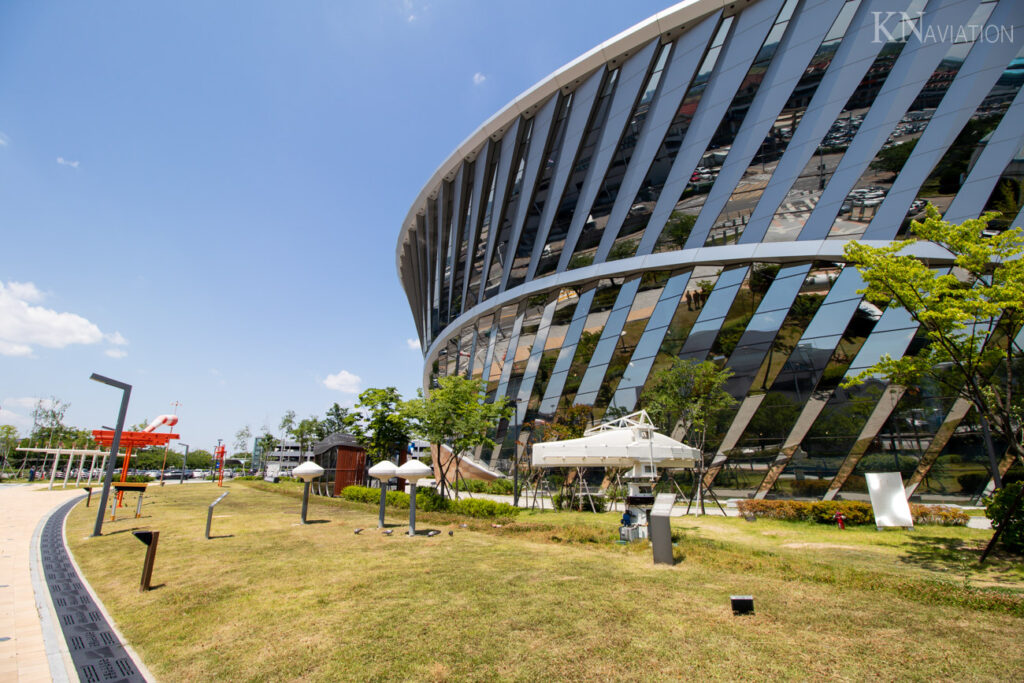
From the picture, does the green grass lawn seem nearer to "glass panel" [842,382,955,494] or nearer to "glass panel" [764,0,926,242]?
"glass panel" [842,382,955,494]

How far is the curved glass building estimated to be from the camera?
18.5m

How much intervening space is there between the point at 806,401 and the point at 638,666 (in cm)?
2027

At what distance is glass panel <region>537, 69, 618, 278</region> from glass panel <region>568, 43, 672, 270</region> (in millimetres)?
722

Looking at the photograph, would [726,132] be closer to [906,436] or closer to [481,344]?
[906,436]

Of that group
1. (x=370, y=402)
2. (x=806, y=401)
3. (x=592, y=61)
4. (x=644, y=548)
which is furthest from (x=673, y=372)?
(x=592, y=61)

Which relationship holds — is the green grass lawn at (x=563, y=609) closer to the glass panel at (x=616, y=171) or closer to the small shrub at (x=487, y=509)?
the small shrub at (x=487, y=509)

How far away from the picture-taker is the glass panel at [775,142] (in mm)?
20328

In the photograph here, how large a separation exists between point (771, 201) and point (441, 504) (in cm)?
2086

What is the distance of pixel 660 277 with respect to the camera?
2514 centimetres

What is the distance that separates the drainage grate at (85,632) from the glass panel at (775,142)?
24883 millimetres

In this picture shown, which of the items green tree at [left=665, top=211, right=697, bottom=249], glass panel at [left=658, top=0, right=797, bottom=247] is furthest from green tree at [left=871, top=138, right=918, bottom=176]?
green tree at [left=665, top=211, right=697, bottom=249]

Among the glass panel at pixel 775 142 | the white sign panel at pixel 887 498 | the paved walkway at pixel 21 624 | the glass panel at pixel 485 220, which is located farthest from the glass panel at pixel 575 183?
the paved walkway at pixel 21 624

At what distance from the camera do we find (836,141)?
2023 centimetres

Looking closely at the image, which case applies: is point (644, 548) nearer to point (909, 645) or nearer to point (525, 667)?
point (909, 645)
